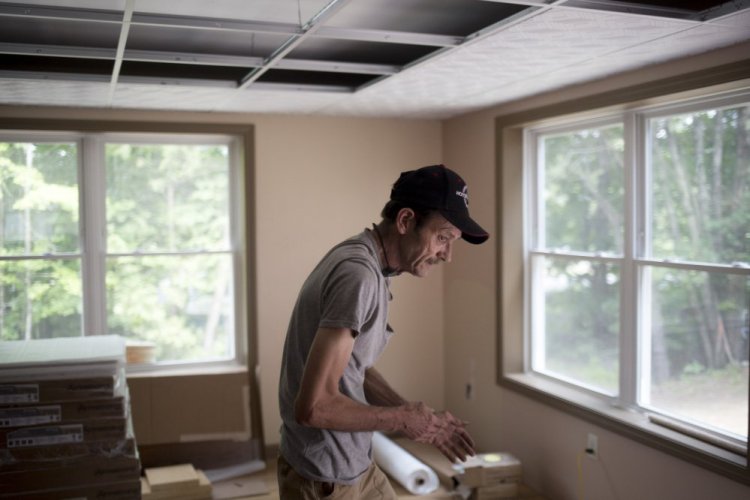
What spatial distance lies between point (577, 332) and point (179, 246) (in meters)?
2.71

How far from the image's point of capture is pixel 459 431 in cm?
207

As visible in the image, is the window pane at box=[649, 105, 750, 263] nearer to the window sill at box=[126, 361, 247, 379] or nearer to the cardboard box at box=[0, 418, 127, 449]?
the cardboard box at box=[0, 418, 127, 449]

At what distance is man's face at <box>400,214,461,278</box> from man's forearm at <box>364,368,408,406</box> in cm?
42

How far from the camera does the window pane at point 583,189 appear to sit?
4.10 m

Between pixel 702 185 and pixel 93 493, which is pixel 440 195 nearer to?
pixel 93 493

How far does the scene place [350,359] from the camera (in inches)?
80.3

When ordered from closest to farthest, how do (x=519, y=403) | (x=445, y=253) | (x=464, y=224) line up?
(x=464, y=224) → (x=445, y=253) → (x=519, y=403)

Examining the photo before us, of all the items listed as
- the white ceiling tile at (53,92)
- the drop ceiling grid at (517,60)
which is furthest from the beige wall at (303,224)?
the drop ceiling grid at (517,60)

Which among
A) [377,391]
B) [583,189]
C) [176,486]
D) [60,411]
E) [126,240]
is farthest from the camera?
[126,240]

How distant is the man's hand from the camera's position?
1933 mm

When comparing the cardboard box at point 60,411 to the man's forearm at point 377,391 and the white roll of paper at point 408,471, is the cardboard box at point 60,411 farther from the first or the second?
the white roll of paper at point 408,471

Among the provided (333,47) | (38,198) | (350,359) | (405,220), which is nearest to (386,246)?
(405,220)

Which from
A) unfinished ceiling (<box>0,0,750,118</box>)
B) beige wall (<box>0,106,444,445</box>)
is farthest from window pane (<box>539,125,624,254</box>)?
beige wall (<box>0,106,444,445</box>)

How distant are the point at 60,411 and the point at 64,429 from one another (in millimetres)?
72
